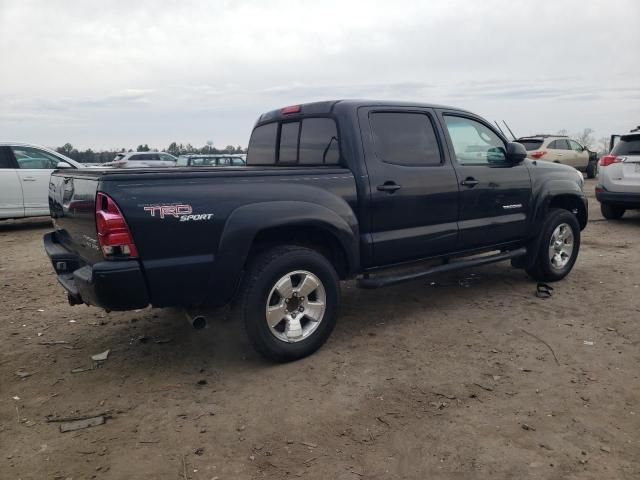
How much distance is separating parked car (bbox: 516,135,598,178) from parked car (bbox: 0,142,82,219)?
1346 centimetres

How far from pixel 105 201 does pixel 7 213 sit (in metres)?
8.12

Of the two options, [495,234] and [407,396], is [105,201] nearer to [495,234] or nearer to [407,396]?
[407,396]

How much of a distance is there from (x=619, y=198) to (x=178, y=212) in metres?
8.67

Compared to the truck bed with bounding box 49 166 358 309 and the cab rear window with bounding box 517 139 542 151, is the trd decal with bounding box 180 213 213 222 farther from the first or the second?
the cab rear window with bounding box 517 139 542 151

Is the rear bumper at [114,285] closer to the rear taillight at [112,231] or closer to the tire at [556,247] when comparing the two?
the rear taillight at [112,231]

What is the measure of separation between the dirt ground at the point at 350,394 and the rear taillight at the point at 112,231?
3.18 ft

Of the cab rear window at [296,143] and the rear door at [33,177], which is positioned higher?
the cab rear window at [296,143]

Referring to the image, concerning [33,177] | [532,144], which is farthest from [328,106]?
[532,144]

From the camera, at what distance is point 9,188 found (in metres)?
9.69

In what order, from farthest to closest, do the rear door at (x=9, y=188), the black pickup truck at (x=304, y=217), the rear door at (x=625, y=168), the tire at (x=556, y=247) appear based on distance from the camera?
the rear door at (x=9, y=188) < the rear door at (x=625, y=168) < the tire at (x=556, y=247) < the black pickup truck at (x=304, y=217)

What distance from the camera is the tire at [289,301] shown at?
3539 millimetres

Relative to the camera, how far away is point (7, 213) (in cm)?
974

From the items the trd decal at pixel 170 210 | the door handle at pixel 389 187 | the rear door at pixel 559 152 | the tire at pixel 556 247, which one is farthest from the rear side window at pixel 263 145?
the rear door at pixel 559 152

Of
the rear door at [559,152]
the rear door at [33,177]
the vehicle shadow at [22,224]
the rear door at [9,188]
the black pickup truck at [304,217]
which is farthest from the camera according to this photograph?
the rear door at [559,152]
